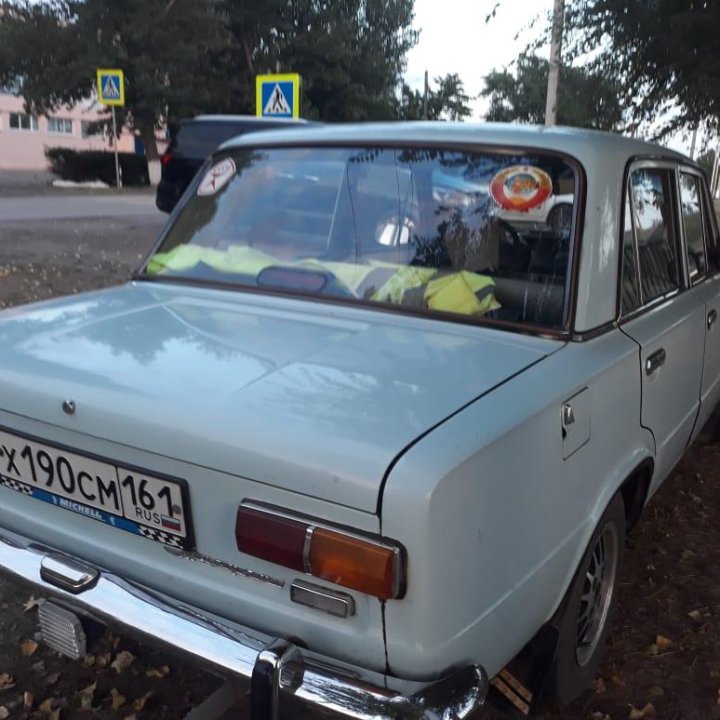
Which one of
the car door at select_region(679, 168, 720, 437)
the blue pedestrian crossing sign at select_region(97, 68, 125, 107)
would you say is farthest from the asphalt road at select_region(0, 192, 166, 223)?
the car door at select_region(679, 168, 720, 437)

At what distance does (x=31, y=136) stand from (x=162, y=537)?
184 ft

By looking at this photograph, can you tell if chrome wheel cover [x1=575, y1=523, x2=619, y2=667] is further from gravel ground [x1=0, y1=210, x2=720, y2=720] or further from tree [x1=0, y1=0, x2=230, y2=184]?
tree [x1=0, y1=0, x2=230, y2=184]

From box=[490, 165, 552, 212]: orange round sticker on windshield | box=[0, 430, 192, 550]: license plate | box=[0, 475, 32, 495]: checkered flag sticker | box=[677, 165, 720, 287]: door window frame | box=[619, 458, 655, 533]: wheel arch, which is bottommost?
box=[619, 458, 655, 533]: wheel arch

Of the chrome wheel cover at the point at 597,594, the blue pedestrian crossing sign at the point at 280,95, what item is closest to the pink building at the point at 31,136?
the blue pedestrian crossing sign at the point at 280,95

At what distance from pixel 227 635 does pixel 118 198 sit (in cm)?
2308

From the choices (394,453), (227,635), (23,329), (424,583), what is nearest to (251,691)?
(227,635)

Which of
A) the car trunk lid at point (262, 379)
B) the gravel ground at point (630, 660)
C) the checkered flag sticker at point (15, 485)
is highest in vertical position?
the car trunk lid at point (262, 379)

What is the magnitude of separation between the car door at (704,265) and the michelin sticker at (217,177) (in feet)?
6.59

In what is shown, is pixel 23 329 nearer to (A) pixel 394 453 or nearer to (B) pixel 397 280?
(B) pixel 397 280

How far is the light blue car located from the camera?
169 cm

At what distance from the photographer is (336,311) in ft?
8.68

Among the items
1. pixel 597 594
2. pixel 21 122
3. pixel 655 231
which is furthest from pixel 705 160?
pixel 21 122

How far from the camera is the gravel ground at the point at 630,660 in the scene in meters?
2.61

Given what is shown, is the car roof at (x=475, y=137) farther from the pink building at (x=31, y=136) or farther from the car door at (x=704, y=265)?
the pink building at (x=31, y=136)
